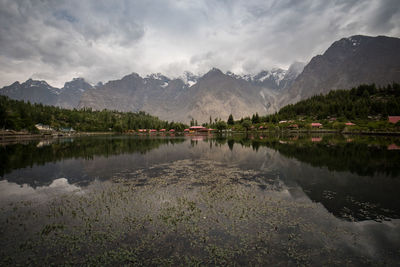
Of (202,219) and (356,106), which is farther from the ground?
(356,106)

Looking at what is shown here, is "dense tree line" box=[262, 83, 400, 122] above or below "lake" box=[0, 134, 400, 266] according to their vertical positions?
above

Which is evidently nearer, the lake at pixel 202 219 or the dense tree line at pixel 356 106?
the lake at pixel 202 219

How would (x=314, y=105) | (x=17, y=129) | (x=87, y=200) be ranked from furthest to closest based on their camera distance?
1. (x=314, y=105)
2. (x=17, y=129)
3. (x=87, y=200)

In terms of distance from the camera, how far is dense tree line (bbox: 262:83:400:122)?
5620 inches

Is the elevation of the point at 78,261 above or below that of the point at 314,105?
below

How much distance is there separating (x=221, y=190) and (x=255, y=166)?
40.1ft

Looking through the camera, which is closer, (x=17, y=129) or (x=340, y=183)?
(x=340, y=183)

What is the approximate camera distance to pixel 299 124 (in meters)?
152

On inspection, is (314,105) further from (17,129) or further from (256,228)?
(17,129)

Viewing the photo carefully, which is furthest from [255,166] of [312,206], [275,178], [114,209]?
[114,209]

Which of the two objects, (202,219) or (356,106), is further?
(356,106)

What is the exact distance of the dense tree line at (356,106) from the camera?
143m

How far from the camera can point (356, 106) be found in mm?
155375

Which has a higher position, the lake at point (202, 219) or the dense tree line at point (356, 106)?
the dense tree line at point (356, 106)
